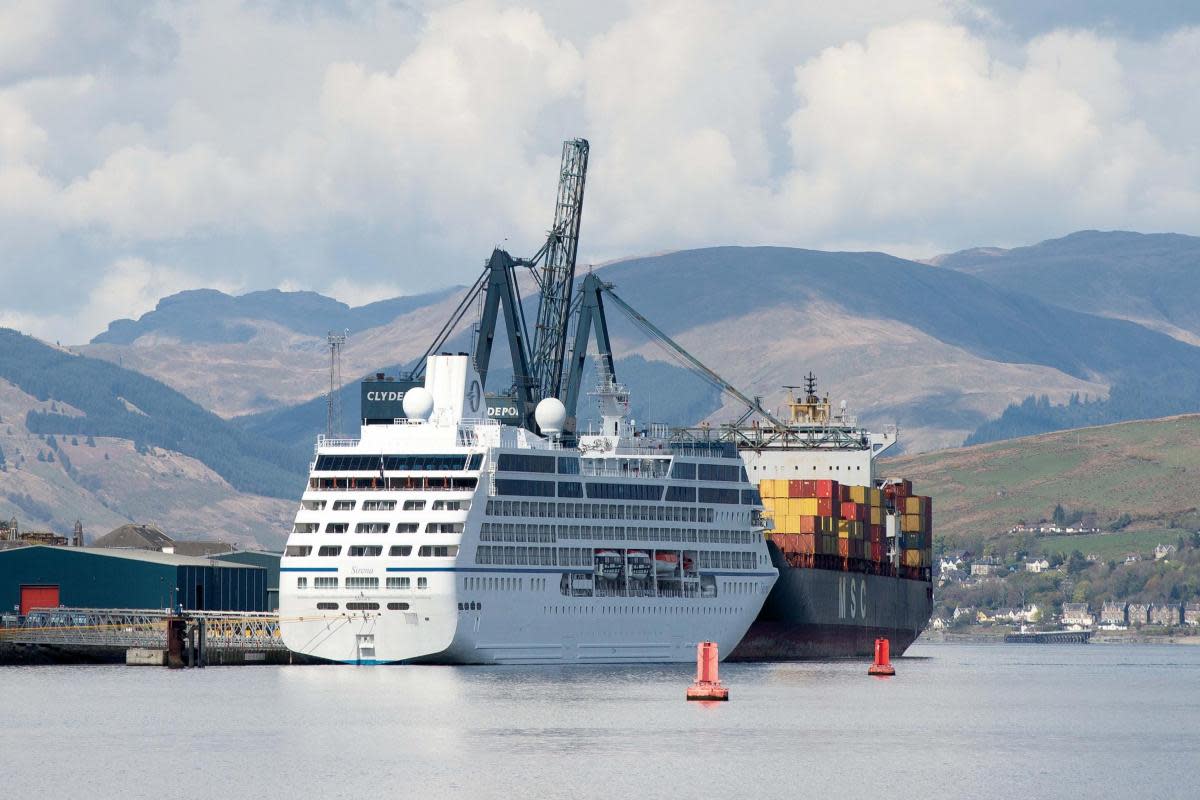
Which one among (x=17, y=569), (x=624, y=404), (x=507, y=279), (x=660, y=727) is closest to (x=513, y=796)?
(x=660, y=727)

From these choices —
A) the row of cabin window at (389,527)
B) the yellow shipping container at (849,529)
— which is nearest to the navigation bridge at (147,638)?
the row of cabin window at (389,527)

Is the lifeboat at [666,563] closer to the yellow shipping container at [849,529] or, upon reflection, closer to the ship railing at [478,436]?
the ship railing at [478,436]

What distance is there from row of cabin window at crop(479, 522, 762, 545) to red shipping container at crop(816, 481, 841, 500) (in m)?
16.3

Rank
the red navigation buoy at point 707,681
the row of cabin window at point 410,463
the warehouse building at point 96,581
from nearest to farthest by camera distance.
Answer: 1. the red navigation buoy at point 707,681
2. the row of cabin window at point 410,463
3. the warehouse building at point 96,581

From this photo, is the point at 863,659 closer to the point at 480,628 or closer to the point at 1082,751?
the point at 480,628

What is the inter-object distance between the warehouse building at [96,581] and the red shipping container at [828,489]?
4352 centimetres

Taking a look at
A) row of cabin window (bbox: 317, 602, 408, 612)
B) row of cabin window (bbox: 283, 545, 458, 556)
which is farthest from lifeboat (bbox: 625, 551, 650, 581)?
row of cabin window (bbox: 317, 602, 408, 612)

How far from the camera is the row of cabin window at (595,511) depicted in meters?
130

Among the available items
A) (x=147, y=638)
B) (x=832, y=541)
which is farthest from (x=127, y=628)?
(x=832, y=541)

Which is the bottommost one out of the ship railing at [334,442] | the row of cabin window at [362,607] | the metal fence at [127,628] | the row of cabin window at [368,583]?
the metal fence at [127,628]

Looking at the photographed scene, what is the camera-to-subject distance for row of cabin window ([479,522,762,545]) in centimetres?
12912

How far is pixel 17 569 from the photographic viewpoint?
171 m

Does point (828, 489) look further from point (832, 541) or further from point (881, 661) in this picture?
point (881, 661)

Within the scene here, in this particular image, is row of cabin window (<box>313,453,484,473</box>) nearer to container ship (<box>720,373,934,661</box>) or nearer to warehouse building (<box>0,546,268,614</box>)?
container ship (<box>720,373,934,661</box>)
